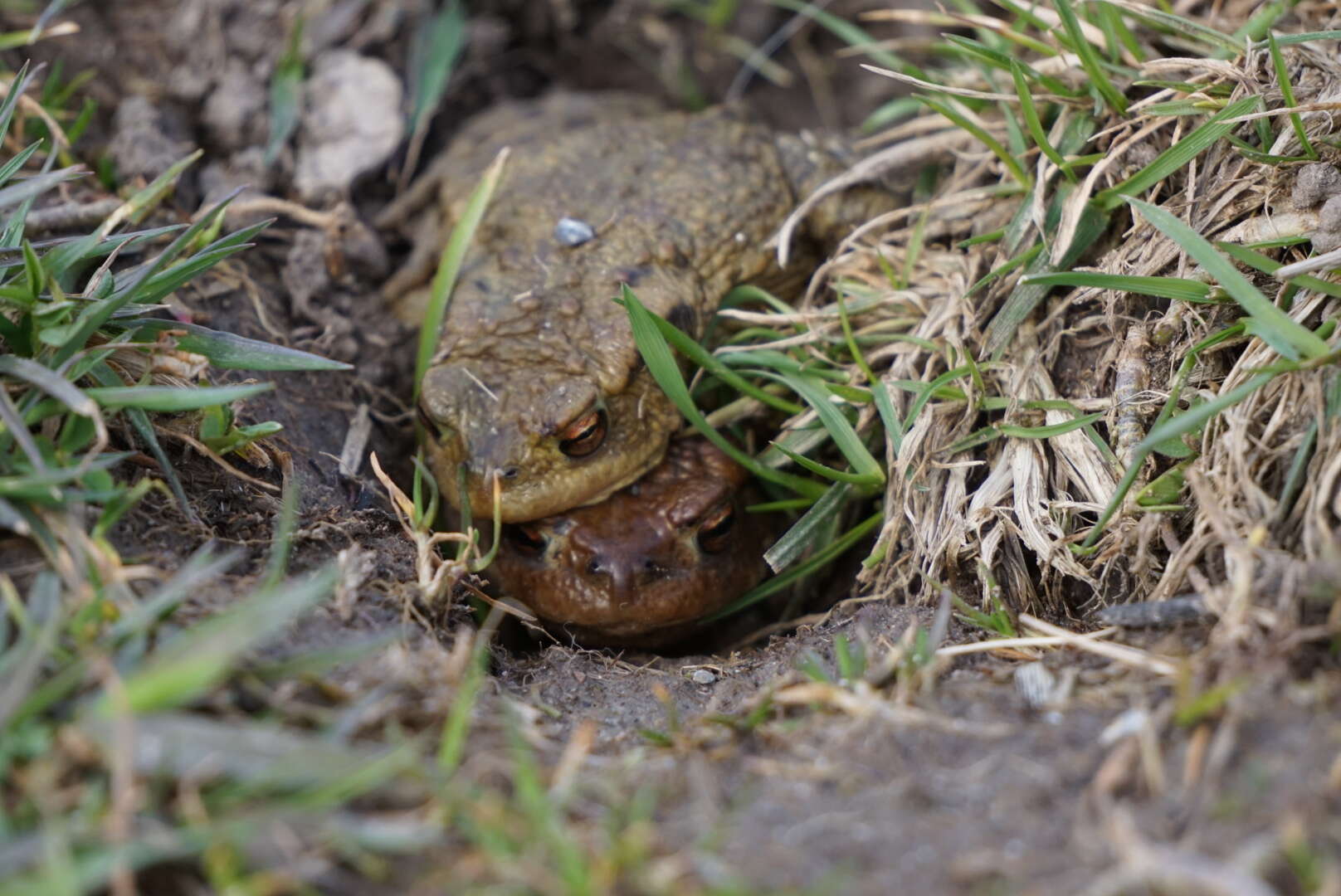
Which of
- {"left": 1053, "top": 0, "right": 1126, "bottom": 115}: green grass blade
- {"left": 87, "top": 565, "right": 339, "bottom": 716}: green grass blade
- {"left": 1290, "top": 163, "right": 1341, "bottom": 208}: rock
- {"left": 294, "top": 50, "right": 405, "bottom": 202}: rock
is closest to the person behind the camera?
{"left": 87, "top": 565, "right": 339, "bottom": 716}: green grass blade

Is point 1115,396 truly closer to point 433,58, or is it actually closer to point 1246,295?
point 1246,295

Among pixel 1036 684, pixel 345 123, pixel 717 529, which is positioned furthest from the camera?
pixel 345 123

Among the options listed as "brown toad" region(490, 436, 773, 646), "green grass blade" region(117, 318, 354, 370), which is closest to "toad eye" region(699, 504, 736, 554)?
"brown toad" region(490, 436, 773, 646)

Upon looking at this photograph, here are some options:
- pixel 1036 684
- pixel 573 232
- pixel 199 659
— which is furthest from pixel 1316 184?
pixel 199 659

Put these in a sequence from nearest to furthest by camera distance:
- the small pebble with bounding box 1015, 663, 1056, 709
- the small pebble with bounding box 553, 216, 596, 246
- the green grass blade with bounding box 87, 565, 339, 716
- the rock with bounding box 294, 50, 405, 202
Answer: the green grass blade with bounding box 87, 565, 339, 716 → the small pebble with bounding box 1015, 663, 1056, 709 → the small pebble with bounding box 553, 216, 596, 246 → the rock with bounding box 294, 50, 405, 202

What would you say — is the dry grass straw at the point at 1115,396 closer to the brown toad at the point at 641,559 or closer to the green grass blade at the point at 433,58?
the brown toad at the point at 641,559

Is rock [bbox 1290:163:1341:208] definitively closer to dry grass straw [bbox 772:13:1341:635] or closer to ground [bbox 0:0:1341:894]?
dry grass straw [bbox 772:13:1341:635]

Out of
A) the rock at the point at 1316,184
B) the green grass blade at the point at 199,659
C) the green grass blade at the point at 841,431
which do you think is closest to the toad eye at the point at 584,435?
the green grass blade at the point at 841,431
